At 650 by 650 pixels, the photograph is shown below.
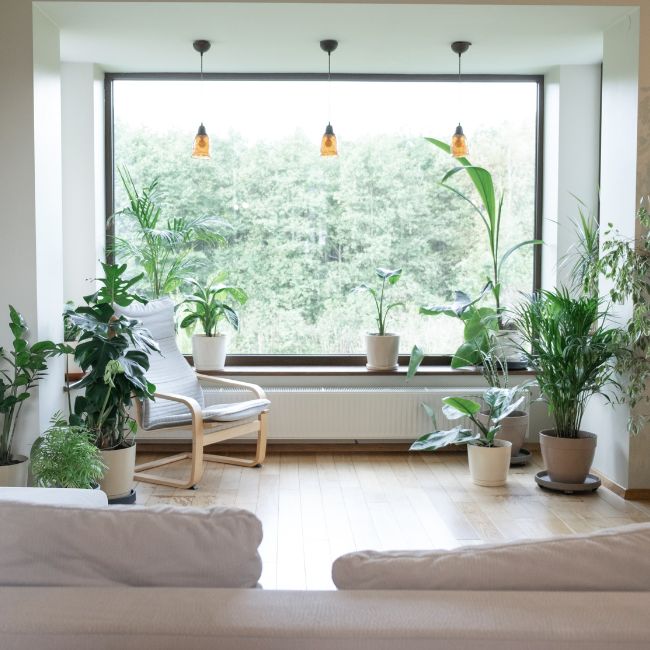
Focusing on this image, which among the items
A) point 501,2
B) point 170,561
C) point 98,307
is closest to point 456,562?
point 170,561

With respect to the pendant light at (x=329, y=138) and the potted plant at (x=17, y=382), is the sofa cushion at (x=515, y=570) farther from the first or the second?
the pendant light at (x=329, y=138)

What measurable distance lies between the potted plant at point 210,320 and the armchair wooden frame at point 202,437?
0.19 metres

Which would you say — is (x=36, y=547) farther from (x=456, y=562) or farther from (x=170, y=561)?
(x=456, y=562)

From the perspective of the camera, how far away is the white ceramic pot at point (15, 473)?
4191mm

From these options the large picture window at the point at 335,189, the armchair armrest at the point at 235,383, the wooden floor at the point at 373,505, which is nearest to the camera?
the wooden floor at the point at 373,505

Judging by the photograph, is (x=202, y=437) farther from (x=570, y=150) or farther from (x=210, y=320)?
(x=570, y=150)

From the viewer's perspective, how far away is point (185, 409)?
17.2 feet

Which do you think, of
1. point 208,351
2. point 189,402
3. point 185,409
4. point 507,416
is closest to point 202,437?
point 189,402

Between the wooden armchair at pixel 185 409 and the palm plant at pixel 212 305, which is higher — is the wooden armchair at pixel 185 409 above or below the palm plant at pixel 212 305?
below

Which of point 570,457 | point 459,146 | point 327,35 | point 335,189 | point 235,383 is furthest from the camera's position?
point 335,189

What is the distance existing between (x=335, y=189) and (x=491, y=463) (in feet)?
7.74

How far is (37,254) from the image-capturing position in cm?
453

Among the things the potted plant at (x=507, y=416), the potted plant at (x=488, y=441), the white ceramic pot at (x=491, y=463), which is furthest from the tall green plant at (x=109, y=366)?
the potted plant at (x=507, y=416)

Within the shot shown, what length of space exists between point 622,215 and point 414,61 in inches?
70.9
